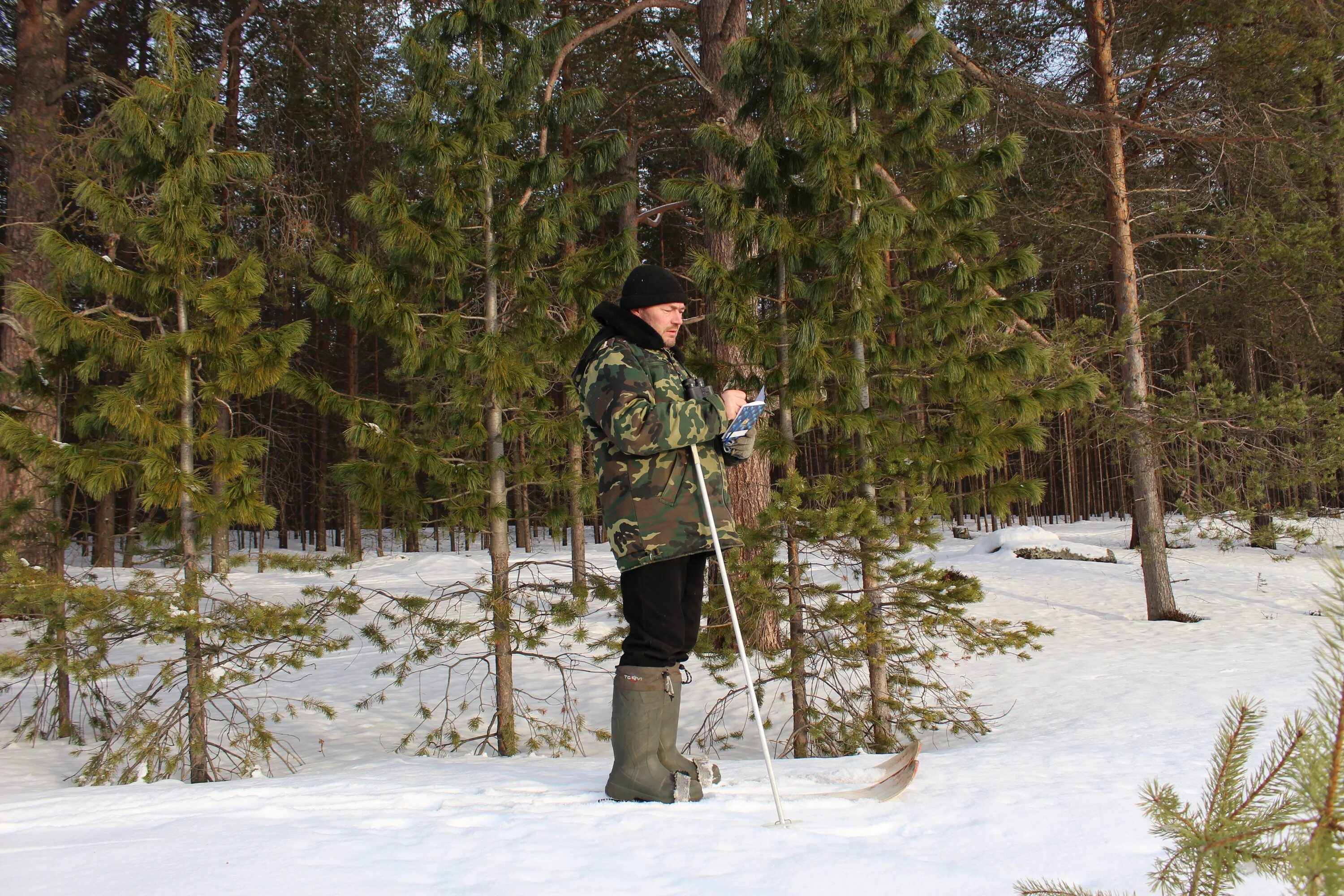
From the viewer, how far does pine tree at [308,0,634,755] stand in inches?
211

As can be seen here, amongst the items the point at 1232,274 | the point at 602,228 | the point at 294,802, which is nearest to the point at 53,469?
the point at 294,802

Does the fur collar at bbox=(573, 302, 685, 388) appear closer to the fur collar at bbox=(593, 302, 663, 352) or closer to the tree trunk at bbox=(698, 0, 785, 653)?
the fur collar at bbox=(593, 302, 663, 352)

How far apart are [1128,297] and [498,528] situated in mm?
8500

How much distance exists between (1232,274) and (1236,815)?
41.3 feet

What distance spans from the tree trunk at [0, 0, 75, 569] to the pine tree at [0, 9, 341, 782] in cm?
328

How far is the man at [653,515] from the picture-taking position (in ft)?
10.8

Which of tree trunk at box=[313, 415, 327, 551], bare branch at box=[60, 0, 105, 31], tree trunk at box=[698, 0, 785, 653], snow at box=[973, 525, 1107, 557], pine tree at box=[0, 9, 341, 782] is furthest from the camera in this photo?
tree trunk at box=[313, 415, 327, 551]

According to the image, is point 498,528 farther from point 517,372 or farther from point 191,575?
point 191,575

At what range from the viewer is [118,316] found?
5012 mm

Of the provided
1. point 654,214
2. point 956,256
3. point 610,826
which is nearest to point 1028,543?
point 654,214

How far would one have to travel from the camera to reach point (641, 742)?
10.9ft

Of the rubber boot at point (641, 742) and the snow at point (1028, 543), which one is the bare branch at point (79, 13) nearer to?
the rubber boot at point (641, 742)

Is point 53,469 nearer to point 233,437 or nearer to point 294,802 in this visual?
point 233,437

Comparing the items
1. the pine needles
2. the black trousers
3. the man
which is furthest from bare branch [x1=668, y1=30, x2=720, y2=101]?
the pine needles
